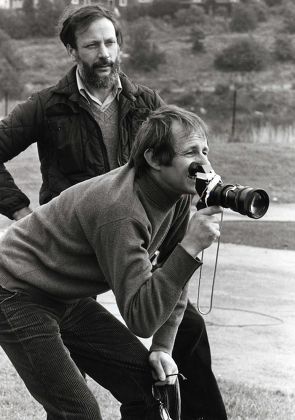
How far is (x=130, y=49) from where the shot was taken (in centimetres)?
1127

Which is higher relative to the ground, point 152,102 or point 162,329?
point 152,102

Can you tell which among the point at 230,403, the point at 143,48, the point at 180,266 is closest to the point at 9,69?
the point at 143,48

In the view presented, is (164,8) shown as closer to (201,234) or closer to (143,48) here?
(143,48)

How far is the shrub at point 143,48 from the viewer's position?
1114 cm

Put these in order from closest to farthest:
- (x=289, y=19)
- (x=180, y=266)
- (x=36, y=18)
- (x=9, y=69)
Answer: (x=180, y=266)
(x=36, y=18)
(x=289, y=19)
(x=9, y=69)

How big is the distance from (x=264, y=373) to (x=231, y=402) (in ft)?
1.99

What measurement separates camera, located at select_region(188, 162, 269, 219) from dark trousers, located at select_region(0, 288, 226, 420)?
595 millimetres

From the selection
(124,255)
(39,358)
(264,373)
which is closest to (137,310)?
(124,255)

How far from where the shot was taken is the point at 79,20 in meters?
4.03

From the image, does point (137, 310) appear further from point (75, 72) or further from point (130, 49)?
point (130, 49)

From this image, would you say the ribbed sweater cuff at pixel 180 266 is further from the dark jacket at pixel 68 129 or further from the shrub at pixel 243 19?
the shrub at pixel 243 19

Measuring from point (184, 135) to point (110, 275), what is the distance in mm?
471

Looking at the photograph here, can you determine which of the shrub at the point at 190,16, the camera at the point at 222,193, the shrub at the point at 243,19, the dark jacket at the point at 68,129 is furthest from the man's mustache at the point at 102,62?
the shrub at the point at 243,19

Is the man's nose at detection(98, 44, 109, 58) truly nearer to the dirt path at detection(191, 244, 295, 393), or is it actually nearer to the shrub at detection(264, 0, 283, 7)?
the dirt path at detection(191, 244, 295, 393)
